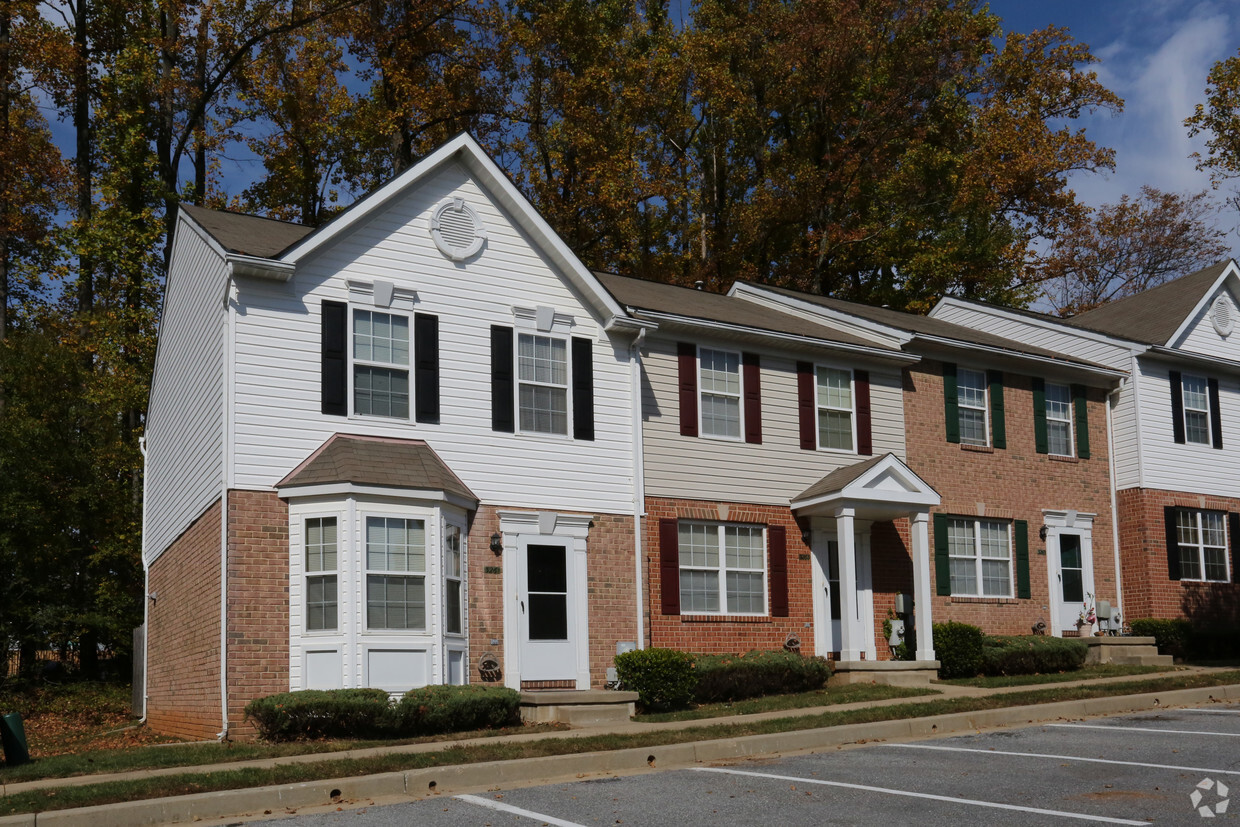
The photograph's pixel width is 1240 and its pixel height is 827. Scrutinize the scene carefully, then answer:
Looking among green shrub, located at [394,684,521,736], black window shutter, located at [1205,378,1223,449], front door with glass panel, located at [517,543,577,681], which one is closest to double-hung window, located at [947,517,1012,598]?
black window shutter, located at [1205,378,1223,449]

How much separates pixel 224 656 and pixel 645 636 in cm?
706

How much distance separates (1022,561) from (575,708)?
40.9 feet

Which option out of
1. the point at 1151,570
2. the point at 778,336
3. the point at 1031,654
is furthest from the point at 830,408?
the point at 1151,570

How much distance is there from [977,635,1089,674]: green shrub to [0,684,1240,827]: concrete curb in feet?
14.6

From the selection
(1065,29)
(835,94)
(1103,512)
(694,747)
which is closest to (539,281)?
(694,747)

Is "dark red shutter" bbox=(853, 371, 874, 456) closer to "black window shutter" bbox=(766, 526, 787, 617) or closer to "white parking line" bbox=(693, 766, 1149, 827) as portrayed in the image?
"black window shutter" bbox=(766, 526, 787, 617)

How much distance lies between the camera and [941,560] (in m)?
24.2

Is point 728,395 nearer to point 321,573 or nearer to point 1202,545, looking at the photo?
point 321,573

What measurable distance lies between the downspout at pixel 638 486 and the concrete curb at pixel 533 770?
5721 millimetres

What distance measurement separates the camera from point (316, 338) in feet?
59.3

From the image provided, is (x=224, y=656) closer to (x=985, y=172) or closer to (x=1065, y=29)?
(x=985, y=172)
